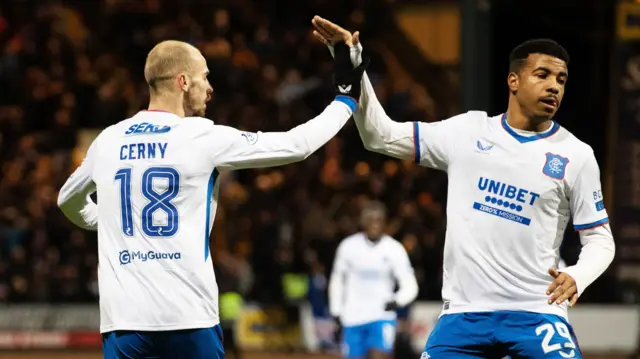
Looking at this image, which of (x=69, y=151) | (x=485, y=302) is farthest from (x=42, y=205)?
(x=485, y=302)

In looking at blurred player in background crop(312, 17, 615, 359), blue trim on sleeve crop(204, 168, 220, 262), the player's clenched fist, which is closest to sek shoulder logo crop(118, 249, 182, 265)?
blue trim on sleeve crop(204, 168, 220, 262)

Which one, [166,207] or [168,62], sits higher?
[168,62]

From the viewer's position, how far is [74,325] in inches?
712

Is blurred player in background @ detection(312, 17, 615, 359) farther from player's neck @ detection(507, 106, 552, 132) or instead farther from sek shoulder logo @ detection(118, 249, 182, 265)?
sek shoulder logo @ detection(118, 249, 182, 265)

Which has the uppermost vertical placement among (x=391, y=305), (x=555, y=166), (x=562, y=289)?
(x=555, y=166)

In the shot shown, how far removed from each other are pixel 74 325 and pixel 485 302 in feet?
42.5

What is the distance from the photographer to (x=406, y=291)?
41.2 feet

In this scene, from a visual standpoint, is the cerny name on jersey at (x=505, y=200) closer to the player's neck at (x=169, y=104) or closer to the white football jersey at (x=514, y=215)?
the white football jersey at (x=514, y=215)

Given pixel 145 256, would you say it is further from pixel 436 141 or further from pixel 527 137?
pixel 527 137

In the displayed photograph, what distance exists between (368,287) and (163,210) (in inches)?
308

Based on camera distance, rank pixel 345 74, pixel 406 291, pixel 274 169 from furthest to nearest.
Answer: pixel 274 169, pixel 406 291, pixel 345 74

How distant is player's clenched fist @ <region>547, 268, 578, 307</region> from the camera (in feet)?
18.5

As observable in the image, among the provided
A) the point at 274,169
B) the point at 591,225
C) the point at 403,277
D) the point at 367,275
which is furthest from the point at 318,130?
the point at 274,169

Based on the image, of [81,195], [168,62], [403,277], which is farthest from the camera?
[403,277]
